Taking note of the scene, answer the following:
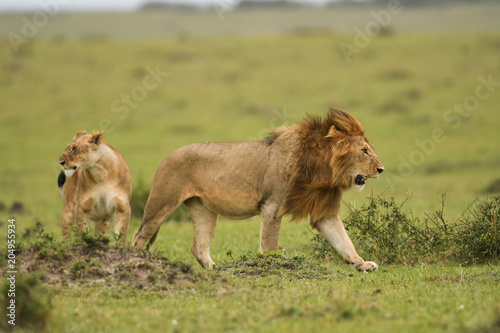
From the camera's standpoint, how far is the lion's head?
319 inches

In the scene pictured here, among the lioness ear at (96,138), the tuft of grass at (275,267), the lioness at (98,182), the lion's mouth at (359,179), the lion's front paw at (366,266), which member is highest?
the lioness ear at (96,138)

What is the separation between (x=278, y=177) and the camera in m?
8.10

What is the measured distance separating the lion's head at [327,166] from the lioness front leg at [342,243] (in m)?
0.13

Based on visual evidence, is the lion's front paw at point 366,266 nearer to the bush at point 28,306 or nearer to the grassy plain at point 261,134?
the grassy plain at point 261,134

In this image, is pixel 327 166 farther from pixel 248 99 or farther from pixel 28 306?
pixel 248 99

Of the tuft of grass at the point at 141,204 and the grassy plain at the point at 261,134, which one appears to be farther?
the tuft of grass at the point at 141,204

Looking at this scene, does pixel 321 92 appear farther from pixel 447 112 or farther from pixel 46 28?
pixel 46 28

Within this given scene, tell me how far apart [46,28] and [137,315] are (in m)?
75.0

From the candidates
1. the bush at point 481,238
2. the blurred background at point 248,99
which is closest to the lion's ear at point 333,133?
the bush at point 481,238

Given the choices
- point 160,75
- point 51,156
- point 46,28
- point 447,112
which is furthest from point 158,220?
point 46,28

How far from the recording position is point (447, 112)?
27734 mm

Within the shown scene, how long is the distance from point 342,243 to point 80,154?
352cm

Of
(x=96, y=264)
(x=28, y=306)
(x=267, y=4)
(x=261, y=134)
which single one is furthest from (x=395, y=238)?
(x=267, y=4)

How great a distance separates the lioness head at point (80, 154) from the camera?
350 inches
